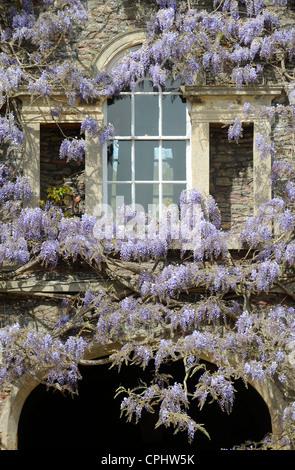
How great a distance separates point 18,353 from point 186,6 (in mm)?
4448

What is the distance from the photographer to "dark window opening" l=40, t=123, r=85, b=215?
9186 mm

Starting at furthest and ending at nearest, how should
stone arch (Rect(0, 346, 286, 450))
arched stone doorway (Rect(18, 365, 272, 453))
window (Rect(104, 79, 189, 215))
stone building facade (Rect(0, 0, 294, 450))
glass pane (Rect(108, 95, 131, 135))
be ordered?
arched stone doorway (Rect(18, 365, 272, 453)) < glass pane (Rect(108, 95, 131, 135)) < window (Rect(104, 79, 189, 215)) < stone building facade (Rect(0, 0, 294, 450)) < stone arch (Rect(0, 346, 286, 450))

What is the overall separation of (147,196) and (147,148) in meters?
0.57

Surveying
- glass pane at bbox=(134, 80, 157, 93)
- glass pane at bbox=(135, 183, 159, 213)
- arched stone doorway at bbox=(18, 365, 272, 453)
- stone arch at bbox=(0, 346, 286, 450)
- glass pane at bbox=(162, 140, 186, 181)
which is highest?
glass pane at bbox=(134, 80, 157, 93)

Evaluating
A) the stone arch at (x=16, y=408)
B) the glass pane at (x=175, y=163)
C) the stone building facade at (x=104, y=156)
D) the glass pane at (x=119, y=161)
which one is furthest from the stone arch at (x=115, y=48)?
the stone arch at (x=16, y=408)

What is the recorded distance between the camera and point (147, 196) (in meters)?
9.25

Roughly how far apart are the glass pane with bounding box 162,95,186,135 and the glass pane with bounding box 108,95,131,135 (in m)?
0.41

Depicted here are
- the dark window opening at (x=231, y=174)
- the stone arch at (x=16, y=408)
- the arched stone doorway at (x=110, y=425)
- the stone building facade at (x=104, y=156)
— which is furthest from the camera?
the arched stone doorway at (x=110, y=425)

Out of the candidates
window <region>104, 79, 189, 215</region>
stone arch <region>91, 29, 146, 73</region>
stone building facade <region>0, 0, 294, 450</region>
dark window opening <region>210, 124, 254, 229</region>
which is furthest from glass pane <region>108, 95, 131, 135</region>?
dark window opening <region>210, 124, 254, 229</region>

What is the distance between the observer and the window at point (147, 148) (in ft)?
30.4

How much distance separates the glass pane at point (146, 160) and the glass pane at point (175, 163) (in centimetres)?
9

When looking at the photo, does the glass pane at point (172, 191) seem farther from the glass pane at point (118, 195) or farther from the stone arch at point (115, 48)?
the stone arch at point (115, 48)

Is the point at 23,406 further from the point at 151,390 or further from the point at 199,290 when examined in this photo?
the point at 199,290

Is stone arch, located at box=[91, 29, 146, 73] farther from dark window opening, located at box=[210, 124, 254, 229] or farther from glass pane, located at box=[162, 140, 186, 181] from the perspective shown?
dark window opening, located at box=[210, 124, 254, 229]
